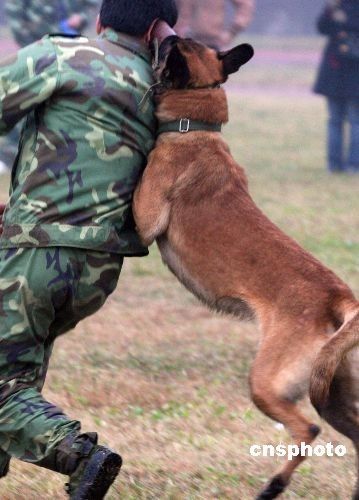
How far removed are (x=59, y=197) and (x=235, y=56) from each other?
0.77m

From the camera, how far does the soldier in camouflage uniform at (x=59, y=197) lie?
3.42 metres

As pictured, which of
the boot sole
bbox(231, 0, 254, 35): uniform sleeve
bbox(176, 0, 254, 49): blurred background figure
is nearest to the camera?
the boot sole

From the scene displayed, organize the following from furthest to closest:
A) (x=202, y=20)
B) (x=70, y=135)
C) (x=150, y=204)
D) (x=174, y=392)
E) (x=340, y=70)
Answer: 1. (x=340, y=70)
2. (x=202, y=20)
3. (x=174, y=392)
4. (x=150, y=204)
5. (x=70, y=135)

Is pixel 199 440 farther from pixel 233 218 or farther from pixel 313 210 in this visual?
pixel 313 210

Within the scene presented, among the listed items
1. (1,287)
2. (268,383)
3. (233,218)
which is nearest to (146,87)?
(233,218)

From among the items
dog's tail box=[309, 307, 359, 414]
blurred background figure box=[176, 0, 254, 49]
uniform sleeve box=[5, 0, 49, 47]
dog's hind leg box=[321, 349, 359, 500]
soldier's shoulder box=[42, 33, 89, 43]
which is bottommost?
blurred background figure box=[176, 0, 254, 49]

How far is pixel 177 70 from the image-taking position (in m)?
3.58

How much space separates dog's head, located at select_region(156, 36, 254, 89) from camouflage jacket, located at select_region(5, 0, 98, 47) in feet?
26.3

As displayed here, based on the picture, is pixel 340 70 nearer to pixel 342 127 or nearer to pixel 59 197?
pixel 342 127

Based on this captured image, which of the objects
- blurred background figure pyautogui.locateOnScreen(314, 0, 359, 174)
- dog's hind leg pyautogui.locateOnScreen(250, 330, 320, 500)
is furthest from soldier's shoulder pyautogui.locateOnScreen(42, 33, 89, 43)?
blurred background figure pyautogui.locateOnScreen(314, 0, 359, 174)

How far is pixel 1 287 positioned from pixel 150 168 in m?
0.61

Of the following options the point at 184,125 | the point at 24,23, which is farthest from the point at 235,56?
the point at 24,23

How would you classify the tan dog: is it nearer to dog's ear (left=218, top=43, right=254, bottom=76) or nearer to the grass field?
dog's ear (left=218, top=43, right=254, bottom=76)

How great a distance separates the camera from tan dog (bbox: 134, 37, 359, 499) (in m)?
3.51
